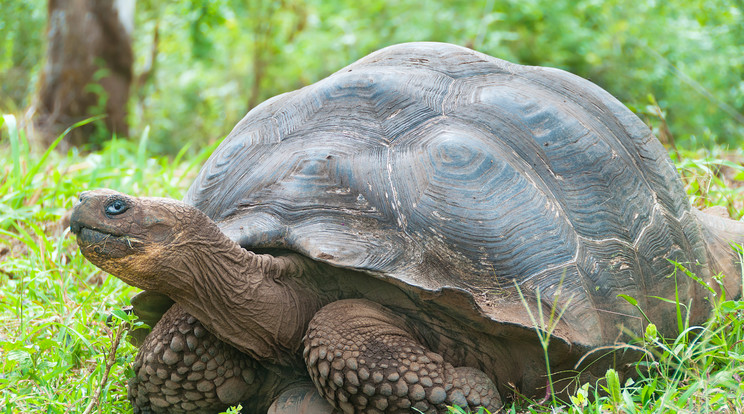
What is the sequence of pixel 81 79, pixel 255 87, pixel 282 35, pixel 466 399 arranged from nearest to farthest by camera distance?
pixel 466 399 < pixel 81 79 < pixel 255 87 < pixel 282 35

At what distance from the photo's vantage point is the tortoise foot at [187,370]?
7.39ft

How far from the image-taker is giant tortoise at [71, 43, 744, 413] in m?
2.04

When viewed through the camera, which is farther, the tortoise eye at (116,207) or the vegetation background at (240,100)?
the vegetation background at (240,100)

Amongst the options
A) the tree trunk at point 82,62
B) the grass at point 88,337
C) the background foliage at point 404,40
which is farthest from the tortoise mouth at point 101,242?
the tree trunk at point 82,62

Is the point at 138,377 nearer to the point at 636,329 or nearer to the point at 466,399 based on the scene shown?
the point at 466,399

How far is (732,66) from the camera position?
332 inches

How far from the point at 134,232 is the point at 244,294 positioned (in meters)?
0.40

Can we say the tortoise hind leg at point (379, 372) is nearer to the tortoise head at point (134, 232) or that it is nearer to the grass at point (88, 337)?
the grass at point (88, 337)

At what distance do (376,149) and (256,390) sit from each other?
0.92m

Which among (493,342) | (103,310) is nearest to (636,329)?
(493,342)

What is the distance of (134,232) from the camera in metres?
1.95

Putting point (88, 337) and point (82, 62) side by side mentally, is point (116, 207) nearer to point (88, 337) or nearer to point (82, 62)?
point (88, 337)

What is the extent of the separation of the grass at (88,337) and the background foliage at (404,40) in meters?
4.23

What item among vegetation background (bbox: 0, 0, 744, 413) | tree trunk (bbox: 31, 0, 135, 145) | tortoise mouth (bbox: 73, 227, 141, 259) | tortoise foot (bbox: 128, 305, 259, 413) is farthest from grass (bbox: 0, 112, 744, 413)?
tree trunk (bbox: 31, 0, 135, 145)
